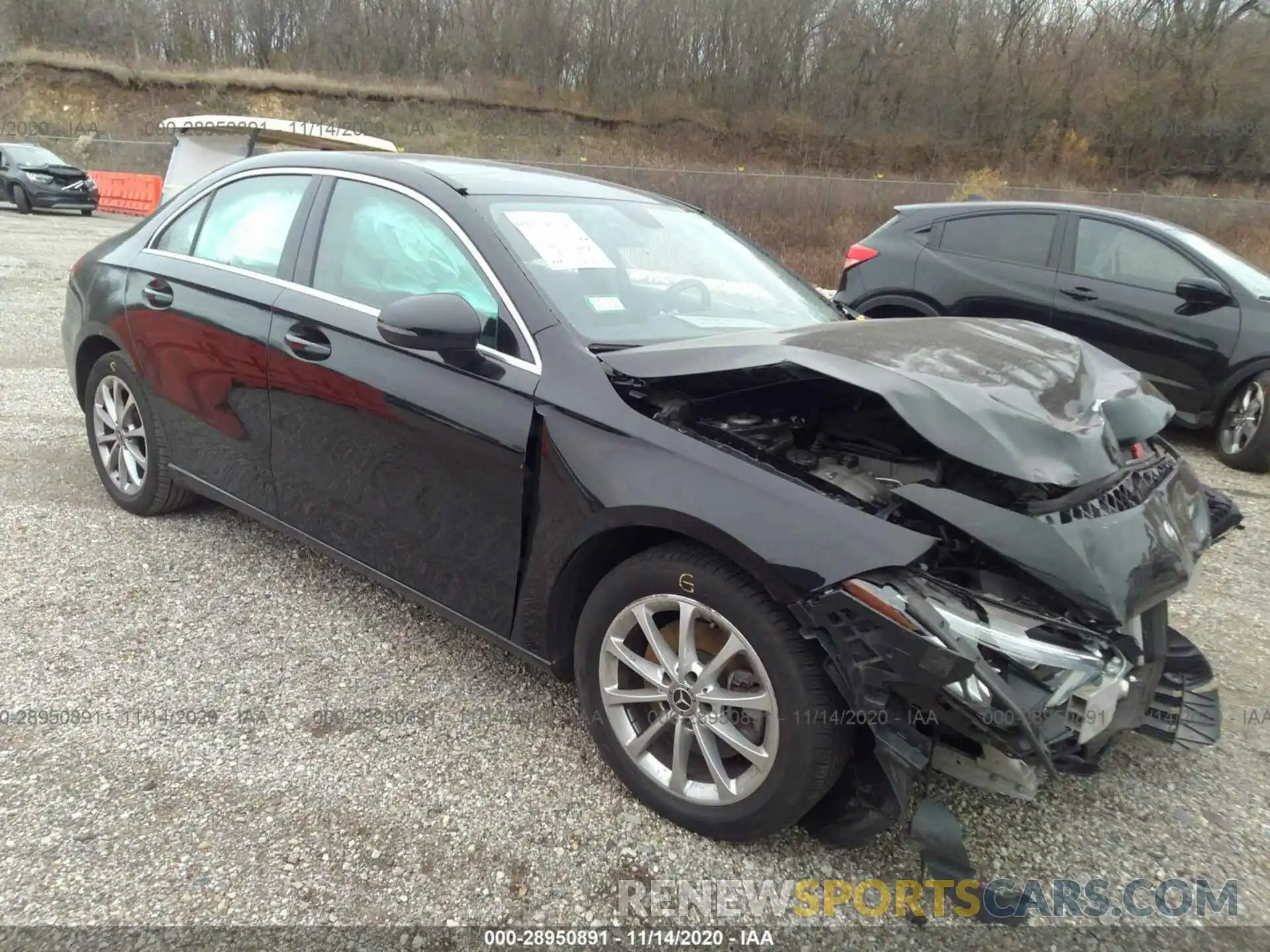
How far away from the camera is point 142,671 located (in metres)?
2.93

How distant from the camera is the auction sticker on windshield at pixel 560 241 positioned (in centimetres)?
278

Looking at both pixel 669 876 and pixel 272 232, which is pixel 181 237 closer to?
pixel 272 232

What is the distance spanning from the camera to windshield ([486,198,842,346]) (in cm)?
269

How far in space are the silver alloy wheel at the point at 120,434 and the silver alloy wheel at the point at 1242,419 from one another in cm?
673

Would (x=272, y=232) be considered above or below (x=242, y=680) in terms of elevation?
above

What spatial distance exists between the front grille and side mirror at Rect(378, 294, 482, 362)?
1596mm

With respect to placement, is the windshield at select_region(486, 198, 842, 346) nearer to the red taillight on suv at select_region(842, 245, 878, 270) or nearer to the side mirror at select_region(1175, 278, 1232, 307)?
the side mirror at select_region(1175, 278, 1232, 307)

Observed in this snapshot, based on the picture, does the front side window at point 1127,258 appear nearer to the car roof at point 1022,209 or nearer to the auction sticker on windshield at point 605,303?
the car roof at point 1022,209

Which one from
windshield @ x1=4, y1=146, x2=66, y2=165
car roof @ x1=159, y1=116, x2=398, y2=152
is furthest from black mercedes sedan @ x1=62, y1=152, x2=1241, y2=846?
windshield @ x1=4, y1=146, x2=66, y2=165

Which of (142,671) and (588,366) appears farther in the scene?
(142,671)

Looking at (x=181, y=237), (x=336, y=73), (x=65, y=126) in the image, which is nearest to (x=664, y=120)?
(x=336, y=73)

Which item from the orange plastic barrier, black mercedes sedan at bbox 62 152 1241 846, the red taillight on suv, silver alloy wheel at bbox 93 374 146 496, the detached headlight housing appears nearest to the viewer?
the detached headlight housing

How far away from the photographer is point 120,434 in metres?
4.09

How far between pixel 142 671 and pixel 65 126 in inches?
1670
